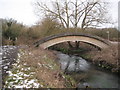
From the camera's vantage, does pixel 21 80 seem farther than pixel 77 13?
No

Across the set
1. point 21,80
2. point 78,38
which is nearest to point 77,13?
point 78,38

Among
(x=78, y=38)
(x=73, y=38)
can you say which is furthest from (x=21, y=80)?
(x=78, y=38)

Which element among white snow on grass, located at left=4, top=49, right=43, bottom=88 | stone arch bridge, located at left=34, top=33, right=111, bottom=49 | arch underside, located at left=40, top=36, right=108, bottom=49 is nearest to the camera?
white snow on grass, located at left=4, top=49, right=43, bottom=88

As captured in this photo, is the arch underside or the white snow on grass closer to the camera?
the white snow on grass

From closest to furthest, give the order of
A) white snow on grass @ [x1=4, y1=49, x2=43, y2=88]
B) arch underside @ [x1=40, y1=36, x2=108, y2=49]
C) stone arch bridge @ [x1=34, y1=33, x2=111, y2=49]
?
white snow on grass @ [x1=4, y1=49, x2=43, y2=88] < stone arch bridge @ [x1=34, y1=33, x2=111, y2=49] < arch underside @ [x1=40, y1=36, x2=108, y2=49]

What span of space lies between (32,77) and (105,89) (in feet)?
13.9

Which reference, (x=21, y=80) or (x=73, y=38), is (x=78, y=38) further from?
(x=21, y=80)

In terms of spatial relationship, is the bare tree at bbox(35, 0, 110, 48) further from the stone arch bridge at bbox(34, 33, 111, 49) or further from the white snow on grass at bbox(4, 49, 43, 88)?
the white snow on grass at bbox(4, 49, 43, 88)

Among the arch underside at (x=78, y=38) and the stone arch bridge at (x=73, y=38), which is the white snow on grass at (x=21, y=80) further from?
the arch underside at (x=78, y=38)

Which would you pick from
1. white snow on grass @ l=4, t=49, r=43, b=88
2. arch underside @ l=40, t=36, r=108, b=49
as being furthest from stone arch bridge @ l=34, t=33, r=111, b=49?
white snow on grass @ l=4, t=49, r=43, b=88

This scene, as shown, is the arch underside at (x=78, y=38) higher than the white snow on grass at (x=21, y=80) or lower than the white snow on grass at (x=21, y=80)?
higher

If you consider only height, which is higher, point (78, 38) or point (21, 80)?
point (78, 38)

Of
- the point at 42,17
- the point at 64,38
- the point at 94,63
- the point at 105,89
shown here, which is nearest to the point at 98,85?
the point at 105,89

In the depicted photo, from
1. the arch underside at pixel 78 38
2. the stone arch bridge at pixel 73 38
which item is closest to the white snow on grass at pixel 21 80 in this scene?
the stone arch bridge at pixel 73 38
